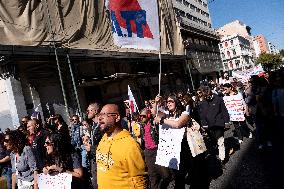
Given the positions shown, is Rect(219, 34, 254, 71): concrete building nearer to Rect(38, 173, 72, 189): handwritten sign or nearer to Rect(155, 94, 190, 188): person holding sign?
Rect(155, 94, 190, 188): person holding sign

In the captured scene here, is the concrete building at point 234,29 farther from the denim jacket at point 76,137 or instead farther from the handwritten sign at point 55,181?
the handwritten sign at point 55,181

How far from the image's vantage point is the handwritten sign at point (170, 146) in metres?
5.85

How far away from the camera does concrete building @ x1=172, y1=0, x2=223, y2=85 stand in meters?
45.2

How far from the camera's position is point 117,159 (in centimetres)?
355

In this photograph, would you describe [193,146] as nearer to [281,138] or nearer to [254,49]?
[281,138]

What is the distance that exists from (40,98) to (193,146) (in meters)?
11.5

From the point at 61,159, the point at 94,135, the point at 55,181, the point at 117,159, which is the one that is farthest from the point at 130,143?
the point at 94,135

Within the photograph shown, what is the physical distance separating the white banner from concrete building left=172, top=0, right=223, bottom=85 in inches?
1267

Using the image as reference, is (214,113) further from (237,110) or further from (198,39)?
(198,39)

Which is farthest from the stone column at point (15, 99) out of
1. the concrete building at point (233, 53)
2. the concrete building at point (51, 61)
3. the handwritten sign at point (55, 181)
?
the concrete building at point (233, 53)

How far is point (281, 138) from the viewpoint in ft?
32.3

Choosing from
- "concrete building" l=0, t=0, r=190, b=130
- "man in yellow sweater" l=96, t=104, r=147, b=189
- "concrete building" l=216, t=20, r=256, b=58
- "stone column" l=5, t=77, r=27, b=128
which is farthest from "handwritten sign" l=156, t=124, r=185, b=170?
"concrete building" l=216, t=20, r=256, b=58

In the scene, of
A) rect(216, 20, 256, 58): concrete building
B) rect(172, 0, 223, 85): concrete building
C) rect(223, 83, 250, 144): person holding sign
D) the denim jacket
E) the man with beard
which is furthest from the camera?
rect(216, 20, 256, 58): concrete building

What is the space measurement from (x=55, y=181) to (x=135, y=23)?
3217mm
